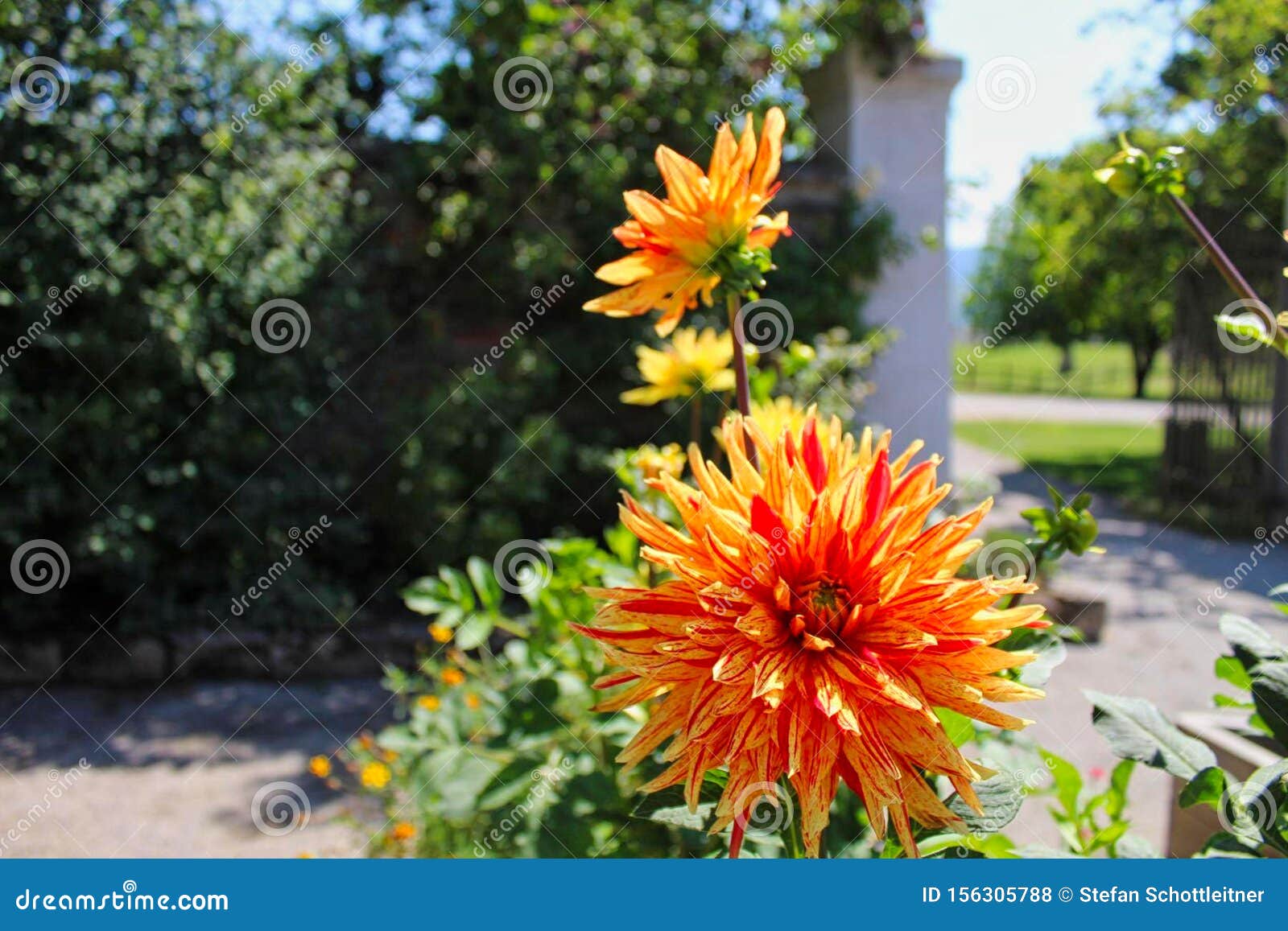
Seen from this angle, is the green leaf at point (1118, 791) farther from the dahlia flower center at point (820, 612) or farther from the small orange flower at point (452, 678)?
the small orange flower at point (452, 678)

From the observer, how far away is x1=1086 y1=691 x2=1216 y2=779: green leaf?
1.04m

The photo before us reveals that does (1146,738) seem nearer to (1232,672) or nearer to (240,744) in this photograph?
(1232,672)

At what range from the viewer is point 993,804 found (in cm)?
92

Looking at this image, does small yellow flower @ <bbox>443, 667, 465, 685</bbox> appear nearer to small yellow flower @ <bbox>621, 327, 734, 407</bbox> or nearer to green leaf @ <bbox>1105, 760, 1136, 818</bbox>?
small yellow flower @ <bbox>621, 327, 734, 407</bbox>

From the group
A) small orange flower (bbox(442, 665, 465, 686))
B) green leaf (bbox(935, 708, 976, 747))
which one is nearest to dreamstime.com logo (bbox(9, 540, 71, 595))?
small orange flower (bbox(442, 665, 465, 686))

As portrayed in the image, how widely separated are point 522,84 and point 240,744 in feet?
13.3

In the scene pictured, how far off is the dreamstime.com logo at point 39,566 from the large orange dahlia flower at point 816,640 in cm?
534

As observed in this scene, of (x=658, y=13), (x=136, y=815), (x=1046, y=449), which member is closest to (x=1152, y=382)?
(x=1046, y=449)

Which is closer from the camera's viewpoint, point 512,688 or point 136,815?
point 512,688

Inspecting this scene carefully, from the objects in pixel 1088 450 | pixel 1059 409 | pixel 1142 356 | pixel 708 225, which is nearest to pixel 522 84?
pixel 708 225

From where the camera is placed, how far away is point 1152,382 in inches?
1585

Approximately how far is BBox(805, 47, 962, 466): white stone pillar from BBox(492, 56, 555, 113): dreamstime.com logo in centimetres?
249
